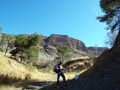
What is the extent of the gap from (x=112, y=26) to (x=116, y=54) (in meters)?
5.14

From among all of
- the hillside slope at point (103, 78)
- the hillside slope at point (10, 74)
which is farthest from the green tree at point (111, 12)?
the hillside slope at point (10, 74)

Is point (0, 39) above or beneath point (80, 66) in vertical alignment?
above

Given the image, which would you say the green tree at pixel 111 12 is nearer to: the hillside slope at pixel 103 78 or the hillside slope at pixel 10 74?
the hillside slope at pixel 103 78

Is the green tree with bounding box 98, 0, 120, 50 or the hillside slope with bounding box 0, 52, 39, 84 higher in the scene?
the green tree with bounding box 98, 0, 120, 50

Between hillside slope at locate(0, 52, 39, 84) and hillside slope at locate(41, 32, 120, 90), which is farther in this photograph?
hillside slope at locate(0, 52, 39, 84)

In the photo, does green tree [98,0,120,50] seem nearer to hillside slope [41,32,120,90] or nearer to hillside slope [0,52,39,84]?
hillside slope [41,32,120,90]

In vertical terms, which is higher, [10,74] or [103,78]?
[10,74]

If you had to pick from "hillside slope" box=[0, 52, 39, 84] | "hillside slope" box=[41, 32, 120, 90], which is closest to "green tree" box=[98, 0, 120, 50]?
"hillside slope" box=[41, 32, 120, 90]

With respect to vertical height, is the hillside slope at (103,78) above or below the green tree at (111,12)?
below

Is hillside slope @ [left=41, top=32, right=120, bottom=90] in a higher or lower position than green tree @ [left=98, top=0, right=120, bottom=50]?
lower

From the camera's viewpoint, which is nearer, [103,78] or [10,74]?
[103,78]

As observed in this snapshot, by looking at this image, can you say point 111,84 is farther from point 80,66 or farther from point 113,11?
point 80,66

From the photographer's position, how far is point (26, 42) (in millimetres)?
63656

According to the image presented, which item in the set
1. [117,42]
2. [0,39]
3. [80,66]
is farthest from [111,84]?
[0,39]
